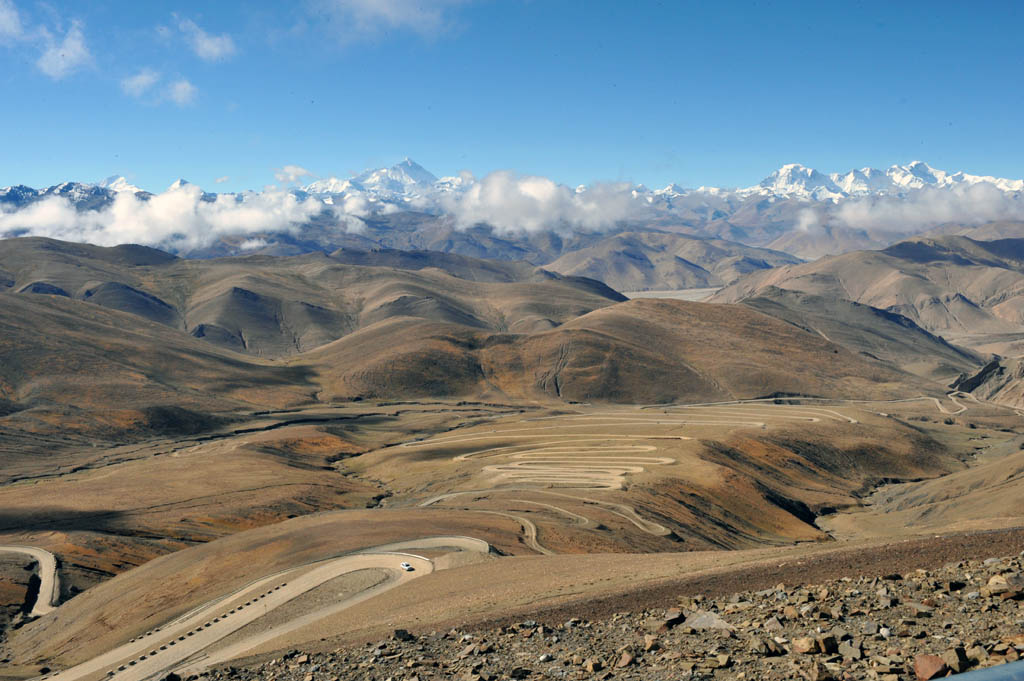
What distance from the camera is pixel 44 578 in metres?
63.5

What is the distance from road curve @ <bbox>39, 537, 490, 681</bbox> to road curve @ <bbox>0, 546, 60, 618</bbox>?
20.2 m

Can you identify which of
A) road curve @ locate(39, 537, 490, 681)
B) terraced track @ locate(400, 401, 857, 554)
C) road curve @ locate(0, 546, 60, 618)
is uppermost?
road curve @ locate(39, 537, 490, 681)

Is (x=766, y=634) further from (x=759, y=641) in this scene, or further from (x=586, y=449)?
(x=586, y=449)

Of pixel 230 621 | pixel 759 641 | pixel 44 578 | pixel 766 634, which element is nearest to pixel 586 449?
pixel 44 578

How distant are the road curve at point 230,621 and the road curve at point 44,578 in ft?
66.4

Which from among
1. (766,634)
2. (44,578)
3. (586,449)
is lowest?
(586,449)

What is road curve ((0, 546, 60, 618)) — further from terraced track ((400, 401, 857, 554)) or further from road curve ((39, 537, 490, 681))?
terraced track ((400, 401, 857, 554))

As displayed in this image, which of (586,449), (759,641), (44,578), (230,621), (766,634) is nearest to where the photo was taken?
(759,641)

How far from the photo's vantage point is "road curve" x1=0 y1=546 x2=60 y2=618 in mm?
58312

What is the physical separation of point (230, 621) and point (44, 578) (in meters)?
31.4

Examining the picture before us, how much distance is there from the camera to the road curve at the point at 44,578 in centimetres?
5831

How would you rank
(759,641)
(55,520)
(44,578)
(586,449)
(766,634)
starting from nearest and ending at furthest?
(759,641) < (766,634) < (44,578) < (55,520) < (586,449)

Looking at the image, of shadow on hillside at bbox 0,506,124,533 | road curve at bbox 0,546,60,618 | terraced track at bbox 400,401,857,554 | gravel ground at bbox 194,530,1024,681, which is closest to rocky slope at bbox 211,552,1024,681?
gravel ground at bbox 194,530,1024,681

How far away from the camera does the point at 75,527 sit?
8175cm
